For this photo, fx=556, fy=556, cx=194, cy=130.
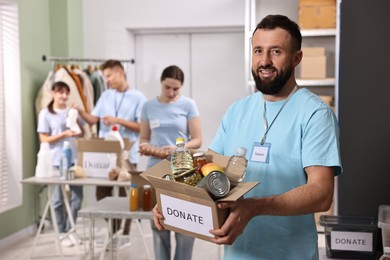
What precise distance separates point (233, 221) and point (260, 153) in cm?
29

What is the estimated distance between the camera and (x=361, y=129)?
2.40 meters

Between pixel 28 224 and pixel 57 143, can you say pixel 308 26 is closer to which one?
pixel 57 143

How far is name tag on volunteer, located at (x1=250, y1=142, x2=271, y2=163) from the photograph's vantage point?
5.45 ft

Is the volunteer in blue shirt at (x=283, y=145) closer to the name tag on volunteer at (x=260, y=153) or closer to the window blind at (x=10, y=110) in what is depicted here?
the name tag on volunteer at (x=260, y=153)

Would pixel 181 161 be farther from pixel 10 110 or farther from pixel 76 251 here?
pixel 10 110

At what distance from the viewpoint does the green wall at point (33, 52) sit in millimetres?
5168

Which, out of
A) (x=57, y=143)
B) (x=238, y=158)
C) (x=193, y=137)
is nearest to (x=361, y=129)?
(x=238, y=158)

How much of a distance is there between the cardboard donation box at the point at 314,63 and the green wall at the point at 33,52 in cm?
248

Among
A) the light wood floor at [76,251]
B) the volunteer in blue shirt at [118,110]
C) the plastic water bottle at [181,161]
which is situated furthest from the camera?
the volunteer in blue shirt at [118,110]

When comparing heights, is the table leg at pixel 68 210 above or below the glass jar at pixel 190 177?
below

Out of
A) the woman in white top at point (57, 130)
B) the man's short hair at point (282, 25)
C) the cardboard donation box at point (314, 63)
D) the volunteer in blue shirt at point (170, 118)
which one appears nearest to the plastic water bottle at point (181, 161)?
the man's short hair at point (282, 25)

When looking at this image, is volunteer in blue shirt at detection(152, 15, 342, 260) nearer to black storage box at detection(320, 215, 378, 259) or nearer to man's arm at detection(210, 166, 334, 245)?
man's arm at detection(210, 166, 334, 245)

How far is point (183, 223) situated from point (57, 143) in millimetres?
3447

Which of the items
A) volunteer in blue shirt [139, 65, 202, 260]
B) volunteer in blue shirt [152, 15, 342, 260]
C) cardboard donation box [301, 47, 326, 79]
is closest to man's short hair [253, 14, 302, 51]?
volunteer in blue shirt [152, 15, 342, 260]
